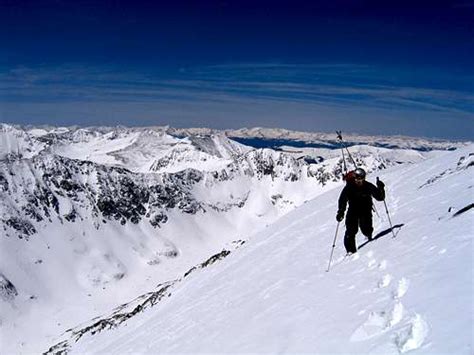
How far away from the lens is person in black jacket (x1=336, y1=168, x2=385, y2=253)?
57.2 feet

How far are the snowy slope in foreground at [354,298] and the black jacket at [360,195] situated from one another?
1494 millimetres

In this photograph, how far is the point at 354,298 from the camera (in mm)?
12711

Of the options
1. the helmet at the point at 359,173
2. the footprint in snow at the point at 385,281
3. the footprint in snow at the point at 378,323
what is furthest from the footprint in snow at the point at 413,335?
the helmet at the point at 359,173

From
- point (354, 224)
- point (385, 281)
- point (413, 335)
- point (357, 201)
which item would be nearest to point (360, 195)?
point (357, 201)

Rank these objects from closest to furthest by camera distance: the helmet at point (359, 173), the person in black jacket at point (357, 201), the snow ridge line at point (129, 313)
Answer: the helmet at point (359, 173) → the person in black jacket at point (357, 201) → the snow ridge line at point (129, 313)

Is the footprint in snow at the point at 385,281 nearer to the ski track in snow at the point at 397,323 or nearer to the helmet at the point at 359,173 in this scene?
the ski track in snow at the point at 397,323

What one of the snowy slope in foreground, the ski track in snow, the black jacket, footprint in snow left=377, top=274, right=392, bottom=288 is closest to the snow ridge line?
the snowy slope in foreground

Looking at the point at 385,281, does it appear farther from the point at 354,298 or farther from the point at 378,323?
the point at 378,323

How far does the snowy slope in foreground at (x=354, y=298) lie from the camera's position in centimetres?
962

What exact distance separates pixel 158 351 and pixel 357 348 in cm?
1022

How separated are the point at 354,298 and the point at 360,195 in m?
5.59

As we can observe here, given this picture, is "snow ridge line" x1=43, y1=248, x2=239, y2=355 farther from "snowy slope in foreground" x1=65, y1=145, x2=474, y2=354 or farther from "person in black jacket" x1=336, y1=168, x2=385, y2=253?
"person in black jacket" x1=336, y1=168, x2=385, y2=253

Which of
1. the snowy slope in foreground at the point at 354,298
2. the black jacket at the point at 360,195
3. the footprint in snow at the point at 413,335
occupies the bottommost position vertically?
the snowy slope in foreground at the point at 354,298

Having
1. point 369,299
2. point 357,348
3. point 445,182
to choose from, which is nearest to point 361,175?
point 369,299
